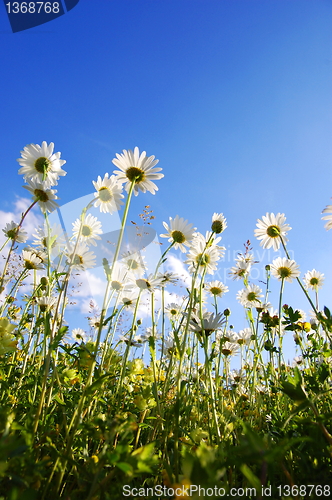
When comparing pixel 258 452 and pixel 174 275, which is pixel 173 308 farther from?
pixel 258 452

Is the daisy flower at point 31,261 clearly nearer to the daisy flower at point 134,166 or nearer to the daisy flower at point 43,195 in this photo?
the daisy flower at point 43,195

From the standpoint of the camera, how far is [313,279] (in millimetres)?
3555

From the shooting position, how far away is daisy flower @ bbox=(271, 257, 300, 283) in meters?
2.88

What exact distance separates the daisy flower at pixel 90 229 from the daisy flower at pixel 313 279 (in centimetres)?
278

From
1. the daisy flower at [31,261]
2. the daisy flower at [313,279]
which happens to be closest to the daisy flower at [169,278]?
the daisy flower at [31,261]

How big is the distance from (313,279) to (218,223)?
2.21 metres

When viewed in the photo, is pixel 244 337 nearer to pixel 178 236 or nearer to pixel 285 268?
pixel 285 268

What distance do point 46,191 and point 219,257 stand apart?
1.27 m

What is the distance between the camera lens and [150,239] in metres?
2.00

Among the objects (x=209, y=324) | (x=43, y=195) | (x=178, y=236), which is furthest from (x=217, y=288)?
(x=43, y=195)

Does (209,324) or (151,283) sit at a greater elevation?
(151,283)

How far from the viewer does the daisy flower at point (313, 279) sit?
355cm

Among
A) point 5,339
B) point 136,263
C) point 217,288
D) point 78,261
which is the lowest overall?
point 5,339

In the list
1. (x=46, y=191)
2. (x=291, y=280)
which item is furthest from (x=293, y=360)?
(x=46, y=191)
